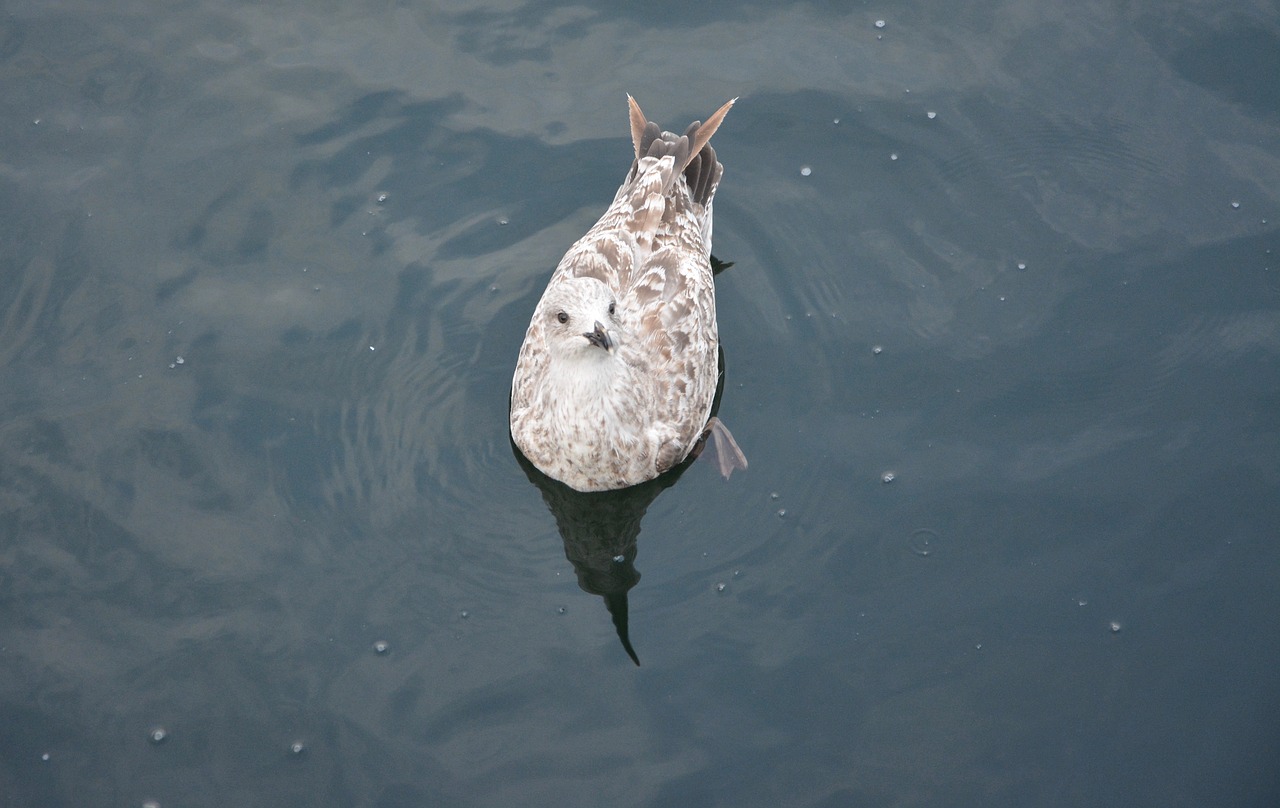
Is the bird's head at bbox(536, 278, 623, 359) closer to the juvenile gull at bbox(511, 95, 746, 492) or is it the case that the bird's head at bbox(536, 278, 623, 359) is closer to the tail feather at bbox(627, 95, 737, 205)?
the juvenile gull at bbox(511, 95, 746, 492)

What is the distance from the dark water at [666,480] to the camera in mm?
5551

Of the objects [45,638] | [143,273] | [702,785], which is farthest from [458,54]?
[702,785]

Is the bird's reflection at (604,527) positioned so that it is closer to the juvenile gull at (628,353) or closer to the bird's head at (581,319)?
the juvenile gull at (628,353)

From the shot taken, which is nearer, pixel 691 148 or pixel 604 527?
pixel 604 527

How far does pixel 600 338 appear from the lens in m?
5.54

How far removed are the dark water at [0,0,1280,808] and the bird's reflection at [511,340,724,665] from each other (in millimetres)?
31

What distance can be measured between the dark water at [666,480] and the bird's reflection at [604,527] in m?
0.03

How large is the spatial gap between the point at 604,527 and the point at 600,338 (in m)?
1.37

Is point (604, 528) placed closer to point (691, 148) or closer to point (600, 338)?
point (600, 338)

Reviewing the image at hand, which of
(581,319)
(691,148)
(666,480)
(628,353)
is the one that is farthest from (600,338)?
(691,148)

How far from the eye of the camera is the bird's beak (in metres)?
5.54

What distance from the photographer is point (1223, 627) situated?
581cm

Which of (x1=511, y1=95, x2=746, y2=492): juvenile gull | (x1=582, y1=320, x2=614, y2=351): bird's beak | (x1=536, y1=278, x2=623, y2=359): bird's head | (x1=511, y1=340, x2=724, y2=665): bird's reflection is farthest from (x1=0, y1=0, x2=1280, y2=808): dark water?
(x1=582, y1=320, x2=614, y2=351): bird's beak

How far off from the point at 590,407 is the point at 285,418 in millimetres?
1891
